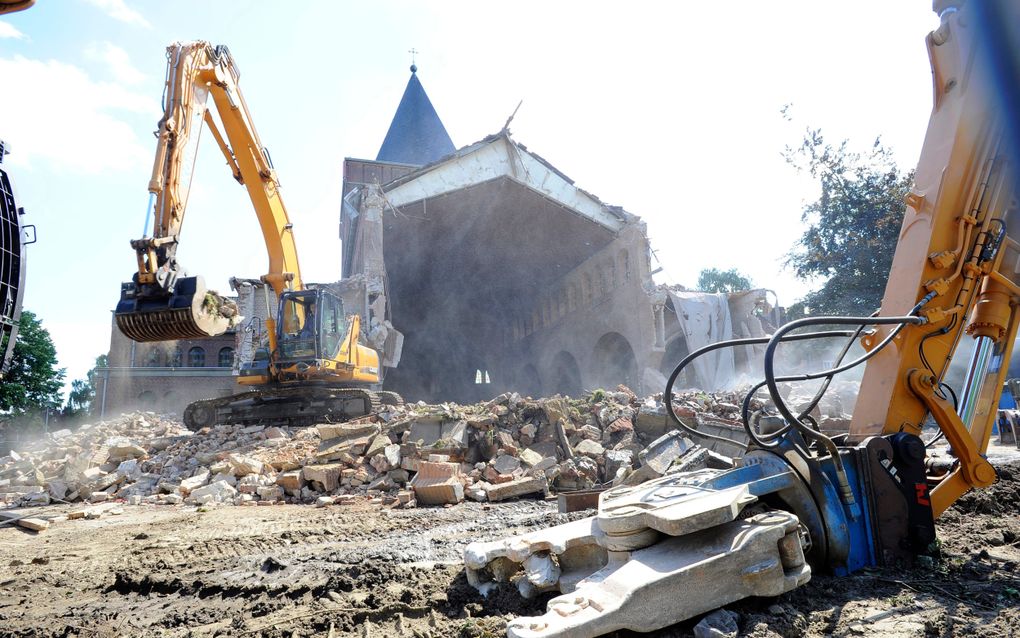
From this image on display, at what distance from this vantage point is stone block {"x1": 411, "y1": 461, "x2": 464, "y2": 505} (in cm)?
620

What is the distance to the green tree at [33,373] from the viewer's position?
28422 mm

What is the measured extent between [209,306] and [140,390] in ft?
100

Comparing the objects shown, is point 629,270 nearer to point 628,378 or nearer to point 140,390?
point 628,378

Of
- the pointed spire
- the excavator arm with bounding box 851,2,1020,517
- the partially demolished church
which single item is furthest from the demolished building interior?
the pointed spire

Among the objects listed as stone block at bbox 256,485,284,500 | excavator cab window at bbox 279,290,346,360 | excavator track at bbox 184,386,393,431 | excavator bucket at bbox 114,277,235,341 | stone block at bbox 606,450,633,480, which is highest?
excavator cab window at bbox 279,290,346,360

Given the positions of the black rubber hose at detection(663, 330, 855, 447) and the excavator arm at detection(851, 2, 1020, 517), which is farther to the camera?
the excavator arm at detection(851, 2, 1020, 517)

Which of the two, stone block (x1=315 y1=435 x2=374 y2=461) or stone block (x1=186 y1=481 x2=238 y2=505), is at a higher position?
stone block (x1=315 y1=435 x2=374 y2=461)

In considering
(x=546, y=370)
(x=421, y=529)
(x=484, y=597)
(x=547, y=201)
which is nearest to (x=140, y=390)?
(x=546, y=370)

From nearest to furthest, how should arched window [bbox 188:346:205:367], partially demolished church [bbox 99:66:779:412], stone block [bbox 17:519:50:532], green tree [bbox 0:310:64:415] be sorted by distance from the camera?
stone block [bbox 17:519:50:532] < partially demolished church [bbox 99:66:779:412] < green tree [bbox 0:310:64:415] < arched window [bbox 188:346:205:367]

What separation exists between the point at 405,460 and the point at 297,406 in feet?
14.7

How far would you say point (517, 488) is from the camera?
20.8 ft

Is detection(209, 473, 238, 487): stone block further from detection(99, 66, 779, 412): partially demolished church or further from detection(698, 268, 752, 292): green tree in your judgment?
detection(698, 268, 752, 292): green tree

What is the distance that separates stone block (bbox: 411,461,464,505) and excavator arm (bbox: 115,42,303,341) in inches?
119

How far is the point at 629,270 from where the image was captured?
717 inches
